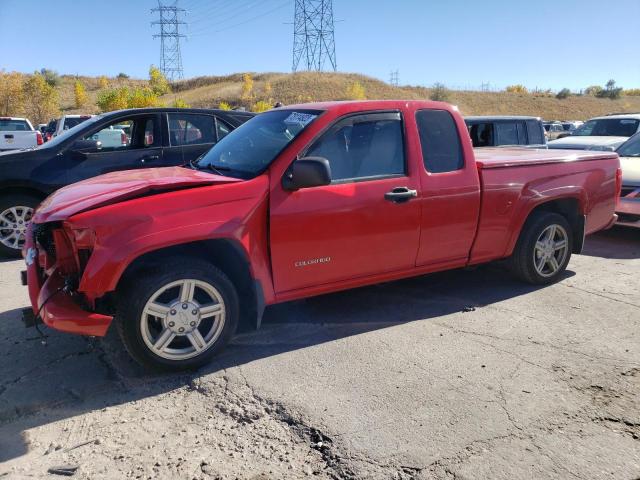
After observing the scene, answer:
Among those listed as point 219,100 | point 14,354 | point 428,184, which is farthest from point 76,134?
point 219,100

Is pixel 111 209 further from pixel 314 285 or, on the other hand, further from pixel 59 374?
pixel 314 285

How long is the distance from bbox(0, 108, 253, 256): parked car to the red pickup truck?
2.95m

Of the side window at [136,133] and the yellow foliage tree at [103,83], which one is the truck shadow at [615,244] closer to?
the side window at [136,133]

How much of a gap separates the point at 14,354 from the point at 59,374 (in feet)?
1.89

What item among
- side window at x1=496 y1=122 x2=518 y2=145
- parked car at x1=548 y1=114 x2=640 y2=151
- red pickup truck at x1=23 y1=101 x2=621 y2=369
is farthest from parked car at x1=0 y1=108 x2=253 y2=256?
parked car at x1=548 y1=114 x2=640 y2=151

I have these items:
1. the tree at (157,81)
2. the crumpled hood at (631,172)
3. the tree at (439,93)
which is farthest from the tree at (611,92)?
the crumpled hood at (631,172)

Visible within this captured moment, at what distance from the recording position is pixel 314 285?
157 inches

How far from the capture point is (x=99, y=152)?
23.2ft

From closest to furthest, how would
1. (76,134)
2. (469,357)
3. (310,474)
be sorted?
(310,474) < (469,357) < (76,134)

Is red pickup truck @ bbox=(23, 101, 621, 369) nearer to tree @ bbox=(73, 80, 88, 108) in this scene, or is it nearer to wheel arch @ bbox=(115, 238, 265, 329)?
wheel arch @ bbox=(115, 238, 265, 329)

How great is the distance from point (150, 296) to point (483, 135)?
8.57m

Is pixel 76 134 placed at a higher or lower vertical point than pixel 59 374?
higher

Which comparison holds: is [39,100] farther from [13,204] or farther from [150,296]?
[150,296]

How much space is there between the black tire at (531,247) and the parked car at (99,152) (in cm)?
458
